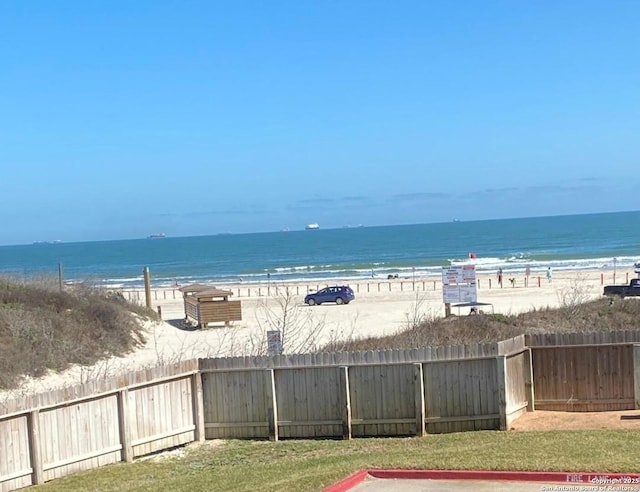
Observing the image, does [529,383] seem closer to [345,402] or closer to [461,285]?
[345,402]

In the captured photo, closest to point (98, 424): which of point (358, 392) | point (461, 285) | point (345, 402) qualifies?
point (345, 402)

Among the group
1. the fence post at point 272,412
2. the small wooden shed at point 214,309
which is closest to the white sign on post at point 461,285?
the small wooden shed at point 214,309

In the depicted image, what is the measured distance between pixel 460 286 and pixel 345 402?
55.1 ft

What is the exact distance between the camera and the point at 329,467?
9.65 meters

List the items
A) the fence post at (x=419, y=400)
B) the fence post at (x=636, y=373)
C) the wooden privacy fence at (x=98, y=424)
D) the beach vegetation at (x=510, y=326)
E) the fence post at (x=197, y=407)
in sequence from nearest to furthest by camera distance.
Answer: the wooden privacy fence at (x=98, y=424) < the fence post at (x=419, y=400) < the fence post at (x=636, y=373) < the fence post at (x=197, y=407) < the beach vegetation at (x=510, y=326)

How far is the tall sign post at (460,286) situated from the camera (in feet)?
95.4

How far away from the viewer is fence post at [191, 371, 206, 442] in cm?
1358

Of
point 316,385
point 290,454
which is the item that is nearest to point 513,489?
point 290,454

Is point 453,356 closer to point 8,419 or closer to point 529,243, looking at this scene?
point 8,419

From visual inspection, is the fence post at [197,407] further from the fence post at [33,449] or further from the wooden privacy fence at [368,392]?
the fence post at [33,449]

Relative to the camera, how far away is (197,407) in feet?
44.5

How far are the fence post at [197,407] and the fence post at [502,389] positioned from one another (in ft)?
16.2

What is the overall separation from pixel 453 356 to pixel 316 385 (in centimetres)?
230

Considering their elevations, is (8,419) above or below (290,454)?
above
